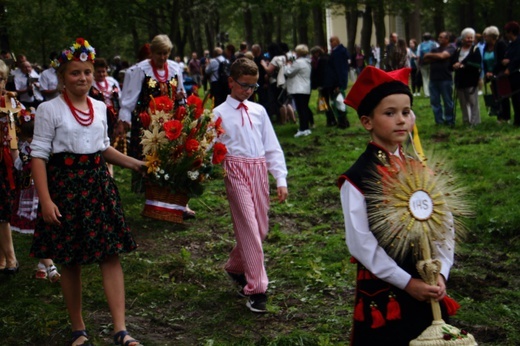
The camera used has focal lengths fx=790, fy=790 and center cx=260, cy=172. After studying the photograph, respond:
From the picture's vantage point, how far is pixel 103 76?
38.6 ft

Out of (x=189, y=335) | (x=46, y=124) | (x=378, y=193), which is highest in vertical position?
(x=46, y=124)

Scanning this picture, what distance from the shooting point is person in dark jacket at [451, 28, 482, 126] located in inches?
603

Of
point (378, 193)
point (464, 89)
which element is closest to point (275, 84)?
point (464, 89)

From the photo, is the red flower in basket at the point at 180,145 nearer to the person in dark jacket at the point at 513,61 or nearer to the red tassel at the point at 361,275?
the red tassel at the point at 361,275

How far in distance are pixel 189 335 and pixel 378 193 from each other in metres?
2.87

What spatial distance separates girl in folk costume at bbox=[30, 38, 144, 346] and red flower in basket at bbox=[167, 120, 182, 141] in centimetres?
115

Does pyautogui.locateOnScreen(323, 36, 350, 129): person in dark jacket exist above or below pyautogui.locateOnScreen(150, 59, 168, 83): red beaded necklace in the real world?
below

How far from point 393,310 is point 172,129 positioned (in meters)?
3.50

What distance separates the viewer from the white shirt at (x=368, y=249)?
339cm

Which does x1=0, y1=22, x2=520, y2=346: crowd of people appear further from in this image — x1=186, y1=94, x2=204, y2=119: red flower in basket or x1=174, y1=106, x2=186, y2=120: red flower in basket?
x1=174, y1=106, x2=186, y2=120: red flower in basket

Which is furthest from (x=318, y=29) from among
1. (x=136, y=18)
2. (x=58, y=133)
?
(x=58, y=133)

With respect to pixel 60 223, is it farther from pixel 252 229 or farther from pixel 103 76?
pixel 103 76

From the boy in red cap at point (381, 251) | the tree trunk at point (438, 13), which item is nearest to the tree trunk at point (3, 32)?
the boy in red cap at point (381, 251)

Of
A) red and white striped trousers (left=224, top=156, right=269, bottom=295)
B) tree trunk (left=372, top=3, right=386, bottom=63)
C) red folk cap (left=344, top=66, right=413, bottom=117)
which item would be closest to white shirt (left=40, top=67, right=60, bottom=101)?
red and white striped trousers (left=224, top=156, right=269, bottom=295)
